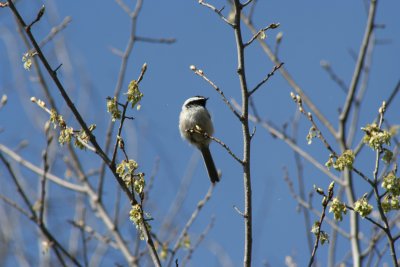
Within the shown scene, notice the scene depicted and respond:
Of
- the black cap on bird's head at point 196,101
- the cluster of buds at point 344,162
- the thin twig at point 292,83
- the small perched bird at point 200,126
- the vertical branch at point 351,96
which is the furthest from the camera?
the black cap on bird's head at point 196,101

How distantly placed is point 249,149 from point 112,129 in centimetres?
277

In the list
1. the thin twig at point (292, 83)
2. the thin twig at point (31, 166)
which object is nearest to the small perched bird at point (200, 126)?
the thin twig at point (292, 83)

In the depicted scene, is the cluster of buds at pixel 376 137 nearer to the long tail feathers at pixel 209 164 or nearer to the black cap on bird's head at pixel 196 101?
the long tail feathers at pixel 209 164

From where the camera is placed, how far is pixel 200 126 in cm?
626

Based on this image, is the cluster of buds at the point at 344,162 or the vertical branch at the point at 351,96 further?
the vertical branch at the point at 351,96

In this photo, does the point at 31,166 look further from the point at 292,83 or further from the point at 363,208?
the point at 363,208

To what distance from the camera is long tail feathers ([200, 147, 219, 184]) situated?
641 centimetres

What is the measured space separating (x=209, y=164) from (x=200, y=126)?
503 millimetres

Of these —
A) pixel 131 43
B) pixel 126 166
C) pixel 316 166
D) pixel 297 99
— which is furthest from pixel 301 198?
pixel 126 166


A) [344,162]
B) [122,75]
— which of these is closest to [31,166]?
[122,75]

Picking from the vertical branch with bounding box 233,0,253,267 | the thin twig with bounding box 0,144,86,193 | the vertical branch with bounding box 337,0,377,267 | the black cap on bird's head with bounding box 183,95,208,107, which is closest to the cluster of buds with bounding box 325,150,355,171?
the vertical branch with bounding box 233,0,253,267

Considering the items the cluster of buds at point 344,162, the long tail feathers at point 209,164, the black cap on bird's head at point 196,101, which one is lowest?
the cluster of buds at point 344,162

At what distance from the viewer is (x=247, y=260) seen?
295 centimetres

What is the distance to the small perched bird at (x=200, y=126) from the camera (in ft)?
20.8
